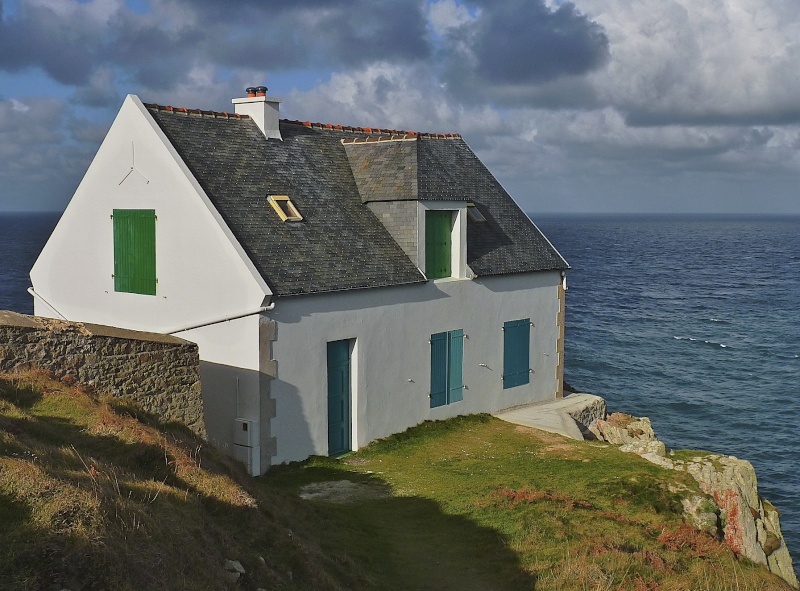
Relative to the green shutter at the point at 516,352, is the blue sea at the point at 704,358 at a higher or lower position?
lower

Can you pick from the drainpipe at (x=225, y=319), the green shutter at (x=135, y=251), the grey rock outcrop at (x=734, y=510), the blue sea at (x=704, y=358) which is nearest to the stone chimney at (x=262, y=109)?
the green shutter at (x=135, y=251)

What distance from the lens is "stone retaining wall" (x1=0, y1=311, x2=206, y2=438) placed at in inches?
576

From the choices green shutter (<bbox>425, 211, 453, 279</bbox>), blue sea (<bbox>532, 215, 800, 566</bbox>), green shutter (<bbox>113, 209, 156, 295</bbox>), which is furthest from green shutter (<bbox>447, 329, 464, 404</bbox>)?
blue sea (<bbox>532, 215, 800, 566</bbox>)

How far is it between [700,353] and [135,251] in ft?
129

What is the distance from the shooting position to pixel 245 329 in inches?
727

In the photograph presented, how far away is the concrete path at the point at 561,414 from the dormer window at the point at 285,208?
7.93 m

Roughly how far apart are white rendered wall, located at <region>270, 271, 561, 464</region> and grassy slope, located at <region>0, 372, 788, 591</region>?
817mm

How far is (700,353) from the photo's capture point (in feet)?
172

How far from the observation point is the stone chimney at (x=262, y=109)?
886 inches

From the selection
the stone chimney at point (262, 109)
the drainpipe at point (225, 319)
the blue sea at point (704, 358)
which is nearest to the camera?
the drainpipe at point (225, 319)

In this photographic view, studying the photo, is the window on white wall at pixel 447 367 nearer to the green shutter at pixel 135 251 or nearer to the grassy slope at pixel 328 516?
the grassy slope at pixel 328 516

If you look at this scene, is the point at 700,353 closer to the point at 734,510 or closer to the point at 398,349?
the point at 398,349

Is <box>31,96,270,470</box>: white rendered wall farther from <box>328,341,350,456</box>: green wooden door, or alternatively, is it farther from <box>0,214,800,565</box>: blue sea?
<box>0,214,800,565</box>: blue sea

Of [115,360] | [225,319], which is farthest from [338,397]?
[115,360]
